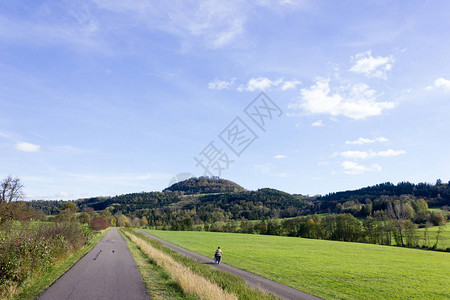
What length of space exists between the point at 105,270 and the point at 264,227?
356ft

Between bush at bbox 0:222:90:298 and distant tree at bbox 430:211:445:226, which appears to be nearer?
bush at bbox 0:222:90:298

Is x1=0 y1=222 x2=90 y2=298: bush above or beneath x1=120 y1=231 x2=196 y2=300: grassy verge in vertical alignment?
above

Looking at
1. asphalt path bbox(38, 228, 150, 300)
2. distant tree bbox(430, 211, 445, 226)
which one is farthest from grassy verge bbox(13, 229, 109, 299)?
distant tree bbox(430, 211, 445, 226)

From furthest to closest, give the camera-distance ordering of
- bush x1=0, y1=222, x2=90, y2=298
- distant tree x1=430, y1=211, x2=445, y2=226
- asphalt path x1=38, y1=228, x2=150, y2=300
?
distant tree x1=430, y1=211, x2=445, y2=226, bush x1=0, y1=222, x2=90, y2=298, asphalt path x1=38, y1=228, x2=150, y2=300

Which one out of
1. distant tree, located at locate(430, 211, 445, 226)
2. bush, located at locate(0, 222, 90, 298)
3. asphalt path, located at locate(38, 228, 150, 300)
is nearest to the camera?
asphalt path, located at locate(38, 228, 150, 300)

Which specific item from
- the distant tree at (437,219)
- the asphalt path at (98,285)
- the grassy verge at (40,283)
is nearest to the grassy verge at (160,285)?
the asphalt path at (98,285)

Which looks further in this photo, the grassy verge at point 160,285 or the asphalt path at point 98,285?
the grassy verge at point 160,285

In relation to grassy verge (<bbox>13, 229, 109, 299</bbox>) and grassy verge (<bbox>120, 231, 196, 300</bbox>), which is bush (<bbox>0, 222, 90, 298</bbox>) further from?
grassy verge (<bbox>120, 231, 196, 300</bbox>)

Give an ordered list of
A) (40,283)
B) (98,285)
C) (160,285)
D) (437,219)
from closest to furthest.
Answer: (98,285) → (40,283) → (160,285) → (437,219)

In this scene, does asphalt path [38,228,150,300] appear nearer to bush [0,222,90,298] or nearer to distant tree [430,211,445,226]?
bush [0,222,90,298]

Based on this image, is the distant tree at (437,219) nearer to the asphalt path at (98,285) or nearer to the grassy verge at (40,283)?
the asphalt path at (98,285)

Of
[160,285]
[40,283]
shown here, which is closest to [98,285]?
[160,285]

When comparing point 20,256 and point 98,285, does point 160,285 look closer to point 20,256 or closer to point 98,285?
point 98,285

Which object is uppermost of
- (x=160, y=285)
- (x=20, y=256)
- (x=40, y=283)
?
(x=20, y=256)
